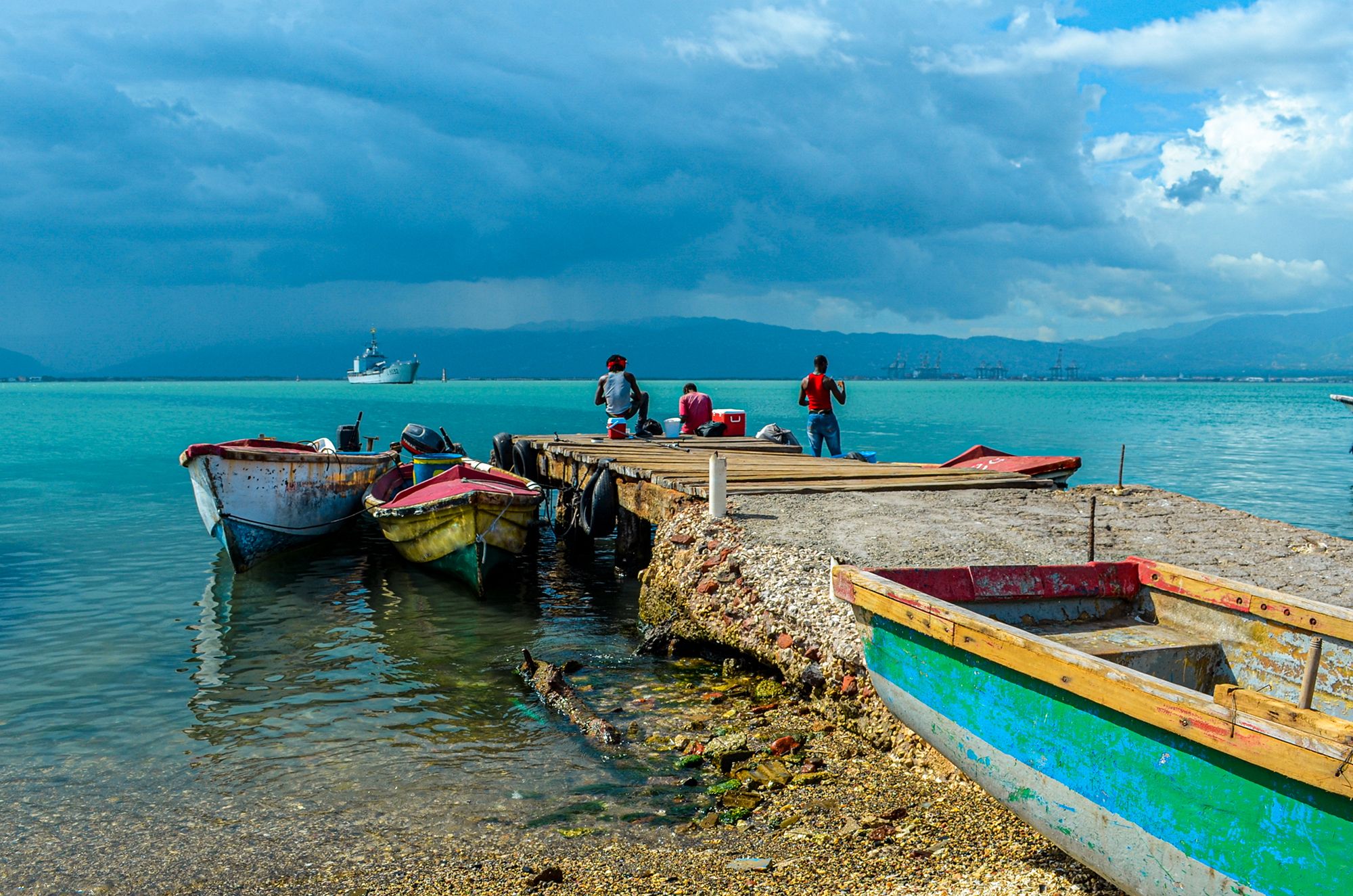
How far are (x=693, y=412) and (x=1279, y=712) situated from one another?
742 inches

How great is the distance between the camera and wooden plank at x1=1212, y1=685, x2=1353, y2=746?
3.50 m

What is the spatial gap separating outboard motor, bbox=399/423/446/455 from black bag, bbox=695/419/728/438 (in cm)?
587

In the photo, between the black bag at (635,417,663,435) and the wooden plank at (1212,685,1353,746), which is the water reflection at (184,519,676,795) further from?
the black bag at (635,417,663,435)

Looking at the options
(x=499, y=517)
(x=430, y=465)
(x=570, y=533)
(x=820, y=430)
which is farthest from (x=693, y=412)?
(x=499, y=517)

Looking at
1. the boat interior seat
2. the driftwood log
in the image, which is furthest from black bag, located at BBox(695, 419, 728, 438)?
the boat interior seat

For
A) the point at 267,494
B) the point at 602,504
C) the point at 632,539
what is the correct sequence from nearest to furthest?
the point at 602,504
the point at 632,539
the point at 267,494

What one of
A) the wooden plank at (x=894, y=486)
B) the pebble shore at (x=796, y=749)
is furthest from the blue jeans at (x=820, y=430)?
the pebble shore at (x=796, y=749)

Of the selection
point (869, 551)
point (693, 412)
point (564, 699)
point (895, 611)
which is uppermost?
point (693, 412)

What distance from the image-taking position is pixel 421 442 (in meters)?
19.7

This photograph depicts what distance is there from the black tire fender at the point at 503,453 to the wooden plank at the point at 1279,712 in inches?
750

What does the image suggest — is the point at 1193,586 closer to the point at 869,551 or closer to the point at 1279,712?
the point at 1279,712

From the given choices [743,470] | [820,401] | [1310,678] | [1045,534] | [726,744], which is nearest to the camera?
[1310,678]

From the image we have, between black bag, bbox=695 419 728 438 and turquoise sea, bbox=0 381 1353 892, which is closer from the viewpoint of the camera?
turquoise sea, bbox=0 381 1353 892

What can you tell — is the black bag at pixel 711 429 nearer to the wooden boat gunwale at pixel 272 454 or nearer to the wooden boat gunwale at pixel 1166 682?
the wooden boat gunwale at pixel 272 454
